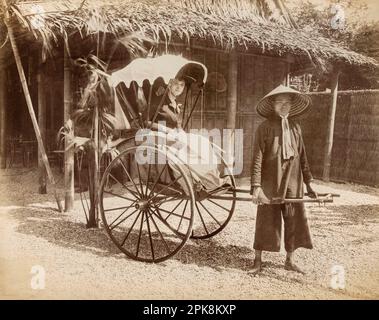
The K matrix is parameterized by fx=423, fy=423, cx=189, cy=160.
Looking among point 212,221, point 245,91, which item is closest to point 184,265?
point 212,221

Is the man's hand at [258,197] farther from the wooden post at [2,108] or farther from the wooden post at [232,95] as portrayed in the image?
the wooden post at [2,108]

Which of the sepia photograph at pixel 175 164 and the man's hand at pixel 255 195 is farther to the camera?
the sepia photograph at pixel 175 164

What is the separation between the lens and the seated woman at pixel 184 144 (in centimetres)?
475

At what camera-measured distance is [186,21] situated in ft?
19.4

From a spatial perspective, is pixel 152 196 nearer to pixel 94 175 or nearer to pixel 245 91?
pixel 94 175

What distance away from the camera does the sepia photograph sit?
15.0 ft

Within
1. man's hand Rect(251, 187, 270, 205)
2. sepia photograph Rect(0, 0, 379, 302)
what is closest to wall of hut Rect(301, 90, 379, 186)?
sepia photograph Rect(0, 0, 379, 302)

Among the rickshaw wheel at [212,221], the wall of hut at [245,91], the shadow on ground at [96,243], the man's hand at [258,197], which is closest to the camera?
the man's hand at [258,197]

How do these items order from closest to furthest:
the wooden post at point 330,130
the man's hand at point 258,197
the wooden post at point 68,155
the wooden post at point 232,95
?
1. the man's hand at point 258,197
2. the wooden post at point 68,155
3. the wooden post at point 232,95
4. the wooden post at point 330,130

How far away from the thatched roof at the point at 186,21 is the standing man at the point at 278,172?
6.28 feet

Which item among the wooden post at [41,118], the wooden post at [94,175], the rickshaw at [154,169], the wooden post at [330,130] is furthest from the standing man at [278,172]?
the wooden post at [41,118]

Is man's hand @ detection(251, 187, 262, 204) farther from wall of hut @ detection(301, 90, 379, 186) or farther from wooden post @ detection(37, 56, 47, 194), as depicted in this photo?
wooden post @ detection(37, 56, 47, 194)

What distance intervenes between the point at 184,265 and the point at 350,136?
4.98 metres
